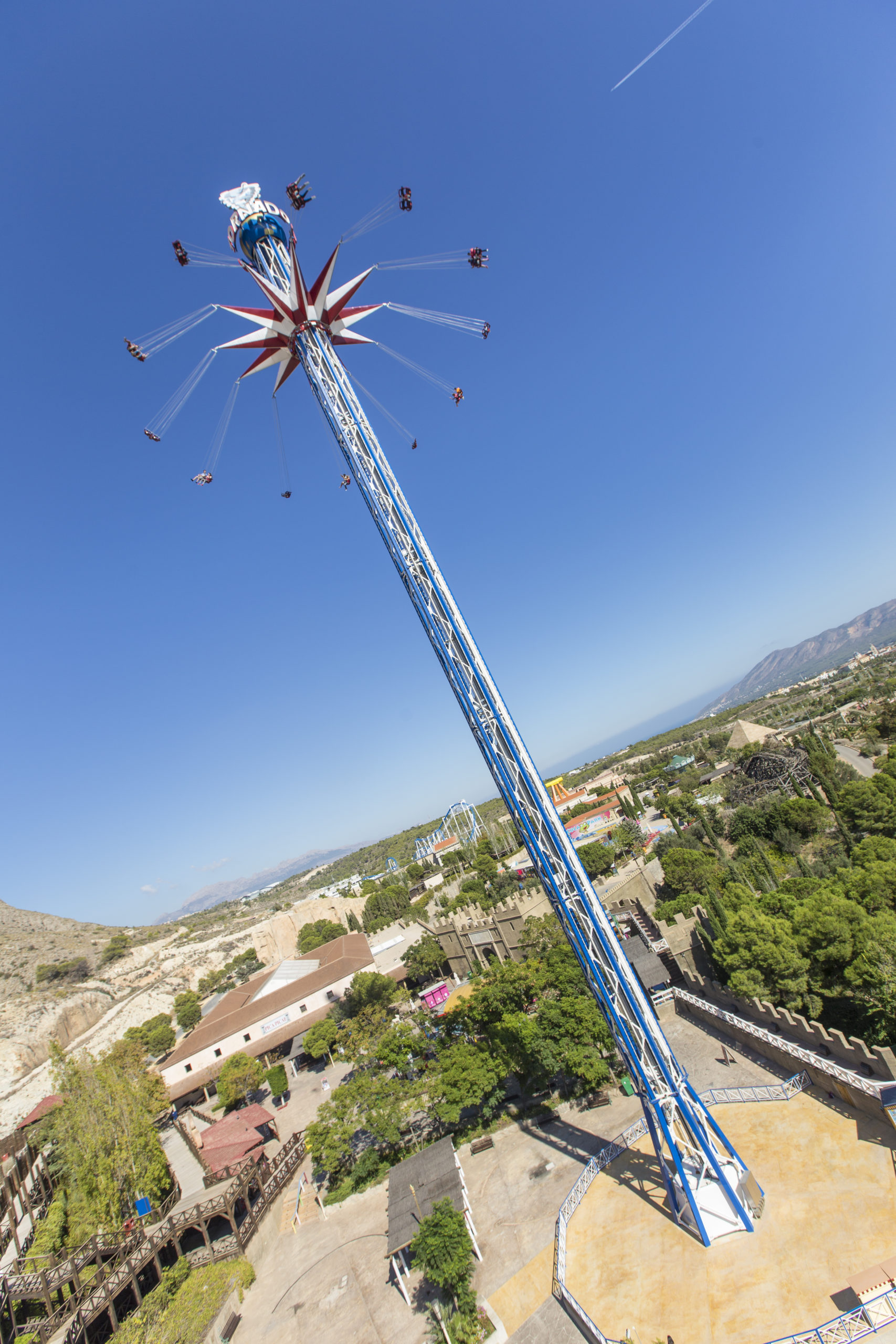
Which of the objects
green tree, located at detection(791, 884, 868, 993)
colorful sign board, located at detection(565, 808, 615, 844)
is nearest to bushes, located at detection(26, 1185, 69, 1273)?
green tree, located at detection(791, 884, 868, 993)

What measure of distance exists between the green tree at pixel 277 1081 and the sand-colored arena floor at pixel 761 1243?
29.8 meters

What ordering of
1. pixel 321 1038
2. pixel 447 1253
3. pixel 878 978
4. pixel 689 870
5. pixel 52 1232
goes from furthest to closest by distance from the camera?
pixel 689 870 → pixel 321 1038 → pixel 52 1232 → pixel 878 978 → pixel 447 1253

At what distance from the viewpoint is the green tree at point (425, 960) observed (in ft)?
159

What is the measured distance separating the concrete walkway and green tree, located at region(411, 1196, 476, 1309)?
692 inches

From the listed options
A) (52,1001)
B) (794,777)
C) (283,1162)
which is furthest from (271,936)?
(794,777)

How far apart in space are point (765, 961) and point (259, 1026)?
4424 centimetres

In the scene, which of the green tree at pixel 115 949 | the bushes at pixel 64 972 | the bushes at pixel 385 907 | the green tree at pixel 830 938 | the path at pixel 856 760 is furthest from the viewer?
the green tree at pixel 115 949

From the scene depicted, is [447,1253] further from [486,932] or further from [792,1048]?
[486,932]

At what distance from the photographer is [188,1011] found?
7225cm

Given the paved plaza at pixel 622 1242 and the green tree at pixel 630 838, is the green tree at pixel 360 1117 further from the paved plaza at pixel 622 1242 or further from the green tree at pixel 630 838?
the green tree at pixel 630 838

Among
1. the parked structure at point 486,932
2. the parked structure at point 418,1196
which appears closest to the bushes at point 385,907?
the parked structure at point 486,932

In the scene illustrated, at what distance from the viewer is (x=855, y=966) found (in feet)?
71.1

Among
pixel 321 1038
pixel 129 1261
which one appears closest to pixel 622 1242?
pixel 129 1261

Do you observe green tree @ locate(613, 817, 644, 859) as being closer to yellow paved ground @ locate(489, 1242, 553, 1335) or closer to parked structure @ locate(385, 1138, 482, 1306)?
parked structure @ locate(385, 1138, 482, 1306)
